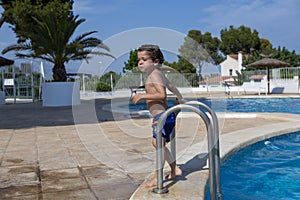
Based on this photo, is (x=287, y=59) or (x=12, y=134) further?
(x=287, y=59)

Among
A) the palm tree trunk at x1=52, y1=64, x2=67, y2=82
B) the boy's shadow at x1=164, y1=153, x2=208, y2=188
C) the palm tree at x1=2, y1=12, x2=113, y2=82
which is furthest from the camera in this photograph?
the palm tree trunk at x1=52, y1=64, x2=67, y2=82

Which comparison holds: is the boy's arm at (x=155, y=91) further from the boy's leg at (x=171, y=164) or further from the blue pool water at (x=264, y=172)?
the blue pool water at (x=264, y=172)

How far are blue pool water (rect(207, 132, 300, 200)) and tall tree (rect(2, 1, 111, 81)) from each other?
11.5 metres

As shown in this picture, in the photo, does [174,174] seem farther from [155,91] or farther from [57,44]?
[57,44]

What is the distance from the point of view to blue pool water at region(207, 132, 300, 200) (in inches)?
150

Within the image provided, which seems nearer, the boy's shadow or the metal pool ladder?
the metal pool ladder

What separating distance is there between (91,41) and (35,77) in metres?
6.46

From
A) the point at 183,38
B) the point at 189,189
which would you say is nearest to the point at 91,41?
the point at 183,38

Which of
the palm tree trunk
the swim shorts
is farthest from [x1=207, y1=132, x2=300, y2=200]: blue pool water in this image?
the palm tree trunk

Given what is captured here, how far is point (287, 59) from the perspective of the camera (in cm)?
3734

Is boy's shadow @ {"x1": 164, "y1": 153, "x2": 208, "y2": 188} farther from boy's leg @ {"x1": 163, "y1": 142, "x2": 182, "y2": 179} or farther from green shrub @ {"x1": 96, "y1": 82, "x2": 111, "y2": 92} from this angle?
green shrub @ {"x1": 96, "y1": 82, "x2": 111, "y2": 92}

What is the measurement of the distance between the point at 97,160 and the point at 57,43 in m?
12.5

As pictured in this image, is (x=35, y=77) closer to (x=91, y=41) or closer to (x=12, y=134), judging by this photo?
(x=91, y=41)

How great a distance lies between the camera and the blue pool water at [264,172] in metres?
3.82
